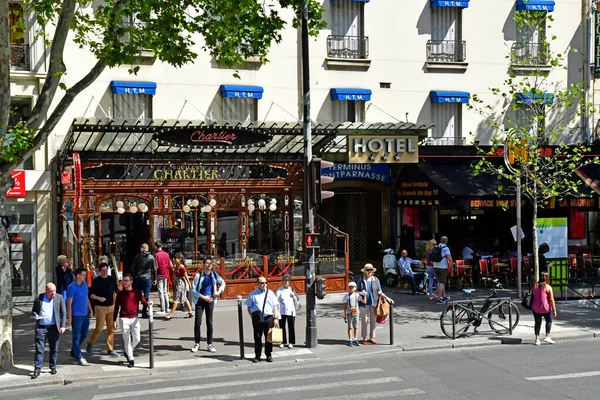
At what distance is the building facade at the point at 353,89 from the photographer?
21812 millimetres

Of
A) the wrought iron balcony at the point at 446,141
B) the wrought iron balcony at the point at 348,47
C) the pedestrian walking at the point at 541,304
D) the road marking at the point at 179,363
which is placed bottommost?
the road marking at the point at 179,363

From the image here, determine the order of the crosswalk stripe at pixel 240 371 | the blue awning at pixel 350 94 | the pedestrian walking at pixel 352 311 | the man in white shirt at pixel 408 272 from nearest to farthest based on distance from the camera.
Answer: the crosswalk stripe at pixel 240 371
the pedestrian walking at pixel 352 311
the man in white shirt at pixel 408 272
the blue awning at pixel 350 94

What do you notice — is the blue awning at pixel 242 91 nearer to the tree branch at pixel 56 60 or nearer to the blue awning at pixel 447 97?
the blue awning at pixel 447 97

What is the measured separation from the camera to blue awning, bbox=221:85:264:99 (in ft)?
Result: 76.9

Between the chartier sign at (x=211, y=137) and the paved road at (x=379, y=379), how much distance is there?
27.4 ft

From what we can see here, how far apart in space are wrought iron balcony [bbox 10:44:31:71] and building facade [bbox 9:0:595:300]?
1.1 inches

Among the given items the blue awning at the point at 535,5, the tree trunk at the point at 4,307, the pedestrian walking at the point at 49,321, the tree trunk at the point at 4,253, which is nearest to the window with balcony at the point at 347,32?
the blue awning at the point at 535,5

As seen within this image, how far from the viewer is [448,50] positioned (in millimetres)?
26188

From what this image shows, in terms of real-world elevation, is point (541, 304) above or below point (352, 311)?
above

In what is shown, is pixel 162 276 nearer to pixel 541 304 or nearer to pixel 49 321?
pixel 49 321

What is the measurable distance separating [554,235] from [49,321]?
44.2 ft

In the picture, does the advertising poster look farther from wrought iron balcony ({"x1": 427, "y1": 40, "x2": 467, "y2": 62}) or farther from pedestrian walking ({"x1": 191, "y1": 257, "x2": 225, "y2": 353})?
pedestrian walking ({"x1": 191, "y1": 257, "x2": 225, "y2": 353})

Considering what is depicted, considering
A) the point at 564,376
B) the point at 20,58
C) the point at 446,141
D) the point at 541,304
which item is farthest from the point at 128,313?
the point at 446,141

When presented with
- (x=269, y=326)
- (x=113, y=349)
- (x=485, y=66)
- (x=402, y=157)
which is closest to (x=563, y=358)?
(x=269, y=326)
